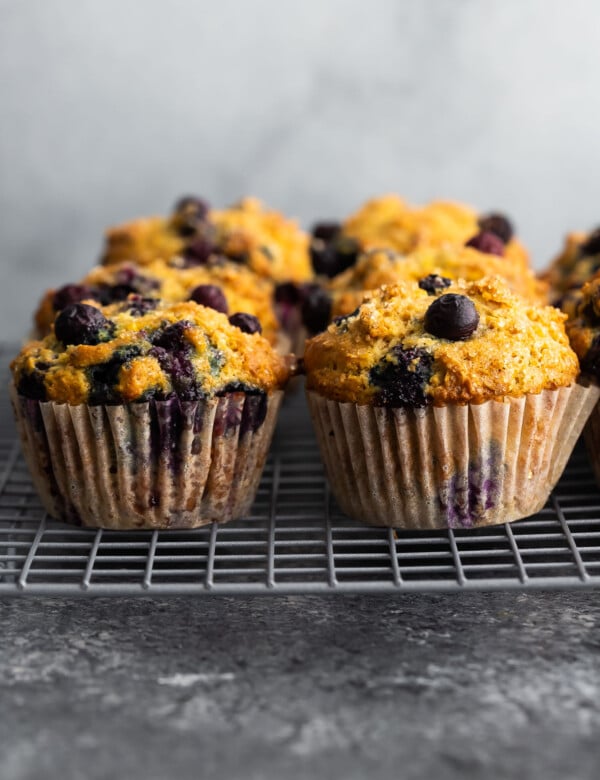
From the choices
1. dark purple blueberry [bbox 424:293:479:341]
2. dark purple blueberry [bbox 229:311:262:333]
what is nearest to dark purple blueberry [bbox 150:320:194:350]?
dark purple blueberry [bbox 229:311:262:333]

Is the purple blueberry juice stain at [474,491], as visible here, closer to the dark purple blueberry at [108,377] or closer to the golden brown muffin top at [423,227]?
the dark purple blueberry at [108,377]

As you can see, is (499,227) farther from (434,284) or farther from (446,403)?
(446,403)

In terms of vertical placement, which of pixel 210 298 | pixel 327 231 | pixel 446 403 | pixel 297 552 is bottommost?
pixel 297 552

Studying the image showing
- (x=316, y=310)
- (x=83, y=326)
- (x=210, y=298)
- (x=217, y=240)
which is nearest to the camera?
(x=83, y=326)

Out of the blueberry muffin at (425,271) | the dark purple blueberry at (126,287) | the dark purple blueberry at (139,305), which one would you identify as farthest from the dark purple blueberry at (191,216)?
the dark purple blueberry at (139,305)

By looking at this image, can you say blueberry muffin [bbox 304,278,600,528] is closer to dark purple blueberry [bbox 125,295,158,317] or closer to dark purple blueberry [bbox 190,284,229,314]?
dark purple blueberry [bbox 190,284,229,314]

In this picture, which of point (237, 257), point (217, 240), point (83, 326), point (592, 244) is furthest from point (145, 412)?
point (592, 244)
